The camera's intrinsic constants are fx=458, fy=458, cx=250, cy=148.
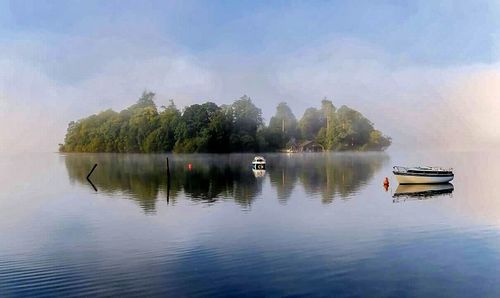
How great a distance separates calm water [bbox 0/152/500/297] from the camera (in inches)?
733

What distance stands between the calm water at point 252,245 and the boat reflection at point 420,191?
716 mm

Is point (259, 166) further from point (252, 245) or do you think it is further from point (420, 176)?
point (252, 245)

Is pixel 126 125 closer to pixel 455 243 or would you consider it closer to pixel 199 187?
pixel 199 187

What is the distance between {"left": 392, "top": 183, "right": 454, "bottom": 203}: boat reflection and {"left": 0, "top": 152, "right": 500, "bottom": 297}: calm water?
0.72 metres

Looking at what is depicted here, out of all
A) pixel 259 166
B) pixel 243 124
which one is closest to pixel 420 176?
pixel 259 166

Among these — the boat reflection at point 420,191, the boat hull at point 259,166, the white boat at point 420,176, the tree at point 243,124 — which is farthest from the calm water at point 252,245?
the tree at point 243,124

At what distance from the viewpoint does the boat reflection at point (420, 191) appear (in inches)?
1955

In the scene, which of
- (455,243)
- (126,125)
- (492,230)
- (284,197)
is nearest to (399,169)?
(284,197)

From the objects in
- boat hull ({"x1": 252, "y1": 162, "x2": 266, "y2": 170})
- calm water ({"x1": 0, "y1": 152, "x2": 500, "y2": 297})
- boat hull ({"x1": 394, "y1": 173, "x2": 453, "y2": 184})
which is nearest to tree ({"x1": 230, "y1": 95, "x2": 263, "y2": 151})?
boat hull ({"x1": 252, "y1": 162, "x2": 266, "y2": 170})

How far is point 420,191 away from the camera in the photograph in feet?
183

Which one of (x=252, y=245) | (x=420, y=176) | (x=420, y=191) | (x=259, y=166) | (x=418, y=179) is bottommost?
(x=420, y=191)

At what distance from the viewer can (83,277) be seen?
788 inches

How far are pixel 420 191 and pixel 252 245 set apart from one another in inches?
1433

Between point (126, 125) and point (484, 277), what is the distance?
189 meters
